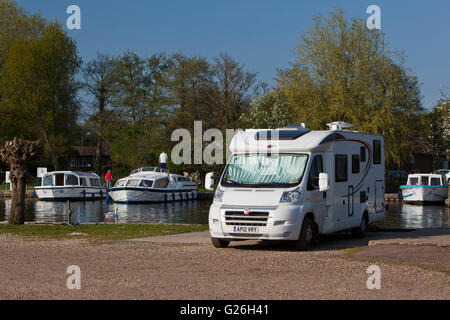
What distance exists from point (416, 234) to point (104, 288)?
11.9 meters

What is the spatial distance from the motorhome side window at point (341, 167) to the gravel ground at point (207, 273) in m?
2.41

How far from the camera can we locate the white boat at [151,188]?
4941cm

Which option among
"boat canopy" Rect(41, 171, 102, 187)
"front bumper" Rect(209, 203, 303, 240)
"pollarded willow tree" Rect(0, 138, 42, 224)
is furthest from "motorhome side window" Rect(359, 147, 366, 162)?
"boat canopy" Rect(41, 171, 102, 187)

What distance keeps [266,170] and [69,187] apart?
126 feet

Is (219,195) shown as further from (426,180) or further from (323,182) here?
(426,180)

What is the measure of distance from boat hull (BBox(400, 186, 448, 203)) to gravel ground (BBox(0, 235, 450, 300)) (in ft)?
113

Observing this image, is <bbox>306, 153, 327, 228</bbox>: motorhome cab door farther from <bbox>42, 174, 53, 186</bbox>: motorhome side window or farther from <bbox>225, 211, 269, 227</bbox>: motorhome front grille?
<bbox>42, 174, 53, 186</bbox>: motorhome side window

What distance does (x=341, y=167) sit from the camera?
1802 centimetres

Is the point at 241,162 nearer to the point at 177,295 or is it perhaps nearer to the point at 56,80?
the point at 177,295

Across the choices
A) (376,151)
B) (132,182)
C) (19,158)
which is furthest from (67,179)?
(376,151)
